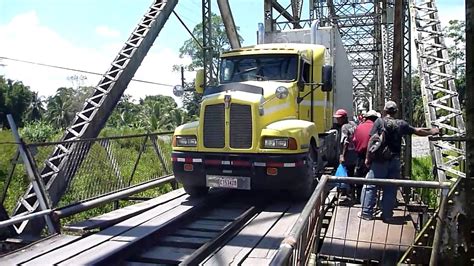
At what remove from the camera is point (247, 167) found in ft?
23.9

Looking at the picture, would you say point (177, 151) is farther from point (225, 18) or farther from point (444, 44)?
point (225, 18)

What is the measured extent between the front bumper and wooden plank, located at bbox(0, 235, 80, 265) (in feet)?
7.35

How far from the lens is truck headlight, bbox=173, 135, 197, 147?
7.66 metres

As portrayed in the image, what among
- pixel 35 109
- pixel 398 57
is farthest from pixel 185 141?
pixel 35 109

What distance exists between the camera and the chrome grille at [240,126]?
24.2ft

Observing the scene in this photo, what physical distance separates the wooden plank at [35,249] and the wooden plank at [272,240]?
98.0 inches

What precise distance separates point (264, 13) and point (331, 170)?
8887 millimetres

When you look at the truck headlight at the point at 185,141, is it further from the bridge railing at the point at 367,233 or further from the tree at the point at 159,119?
the tree at the point at 159,119

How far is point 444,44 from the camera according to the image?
10.5 meters

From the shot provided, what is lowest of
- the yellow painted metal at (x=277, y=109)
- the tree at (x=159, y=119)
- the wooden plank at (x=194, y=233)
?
the wooden plank at (x=194, y=233)

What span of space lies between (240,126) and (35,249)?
140 inches

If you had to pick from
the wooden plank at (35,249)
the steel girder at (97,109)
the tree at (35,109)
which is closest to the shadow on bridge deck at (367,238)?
the wooden plank at (35,249)

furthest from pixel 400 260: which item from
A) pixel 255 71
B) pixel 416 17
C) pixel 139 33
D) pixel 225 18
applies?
pixel 225 18

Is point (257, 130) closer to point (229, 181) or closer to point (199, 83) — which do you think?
point (229, 181)
